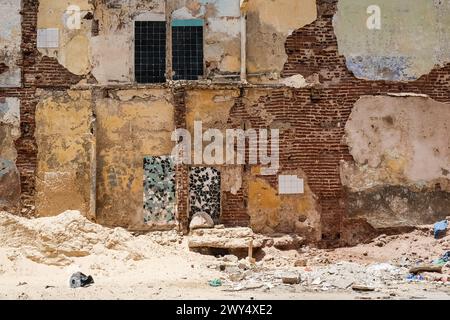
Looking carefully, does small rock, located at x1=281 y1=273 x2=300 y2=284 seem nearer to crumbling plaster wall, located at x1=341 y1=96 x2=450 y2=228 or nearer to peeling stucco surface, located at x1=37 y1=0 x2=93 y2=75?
crumbling plaster wall, located at x1=341 y1=96 x2=450 y2=228

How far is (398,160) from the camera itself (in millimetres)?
17312

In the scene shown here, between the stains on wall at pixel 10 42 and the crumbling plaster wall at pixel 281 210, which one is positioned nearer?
the crumbling plaster wall at pixel 281 210

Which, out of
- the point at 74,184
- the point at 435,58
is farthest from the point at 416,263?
the point at 74,184

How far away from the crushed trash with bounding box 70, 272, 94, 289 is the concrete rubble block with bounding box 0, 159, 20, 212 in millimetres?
5231

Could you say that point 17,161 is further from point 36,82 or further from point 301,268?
point 301,268

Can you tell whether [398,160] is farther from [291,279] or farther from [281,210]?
[291,279]

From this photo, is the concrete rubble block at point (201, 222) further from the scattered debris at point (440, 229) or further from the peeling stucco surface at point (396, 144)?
the scattered debris at point (440, 229)

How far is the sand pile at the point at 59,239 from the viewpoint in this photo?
13.8m

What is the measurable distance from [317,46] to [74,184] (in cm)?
671

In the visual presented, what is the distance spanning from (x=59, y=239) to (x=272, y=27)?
7.32 meters

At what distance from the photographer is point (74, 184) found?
56.2 feet

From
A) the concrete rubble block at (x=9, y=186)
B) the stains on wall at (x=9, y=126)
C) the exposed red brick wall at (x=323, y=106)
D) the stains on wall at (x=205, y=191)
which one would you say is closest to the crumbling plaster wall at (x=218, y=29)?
the exposed red brick wall at (x=323, y=106)

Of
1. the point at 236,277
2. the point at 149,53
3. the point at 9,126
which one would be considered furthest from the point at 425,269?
the point at 9,126

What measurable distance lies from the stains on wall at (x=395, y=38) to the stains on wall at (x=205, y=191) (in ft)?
14.1
